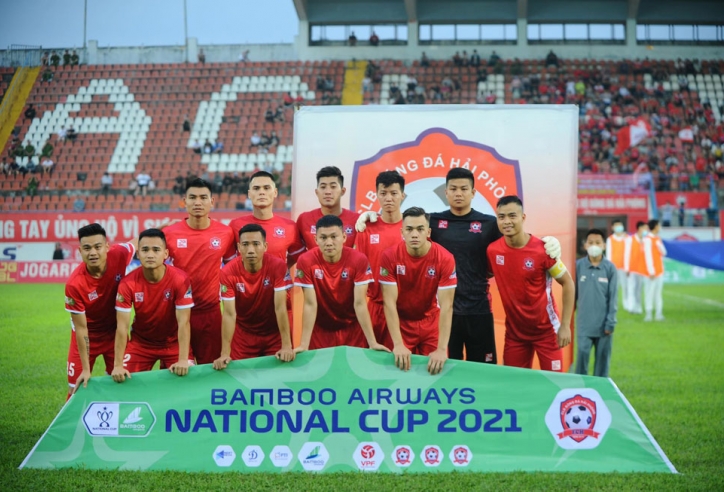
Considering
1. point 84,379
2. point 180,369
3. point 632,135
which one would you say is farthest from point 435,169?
point 632,135

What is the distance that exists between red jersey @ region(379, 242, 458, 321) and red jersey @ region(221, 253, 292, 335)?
674mm

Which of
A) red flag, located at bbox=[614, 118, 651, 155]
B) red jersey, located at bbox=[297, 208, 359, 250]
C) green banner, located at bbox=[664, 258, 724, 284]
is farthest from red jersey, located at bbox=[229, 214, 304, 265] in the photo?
red flag, located at bbox=[614, 118, 651, 155]

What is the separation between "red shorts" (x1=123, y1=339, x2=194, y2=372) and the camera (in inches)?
202

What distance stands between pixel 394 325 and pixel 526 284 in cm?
105

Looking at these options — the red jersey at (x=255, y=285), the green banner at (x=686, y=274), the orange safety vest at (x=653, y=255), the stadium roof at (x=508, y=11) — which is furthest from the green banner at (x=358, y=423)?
the stadium roof at (x=508, y=11)

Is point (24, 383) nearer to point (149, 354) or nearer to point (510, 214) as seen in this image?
point (149, 354)

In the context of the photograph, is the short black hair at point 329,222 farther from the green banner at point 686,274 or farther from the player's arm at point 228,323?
the green banner at point 686,274

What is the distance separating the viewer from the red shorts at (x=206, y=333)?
5.45m

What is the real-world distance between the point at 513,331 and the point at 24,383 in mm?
4756

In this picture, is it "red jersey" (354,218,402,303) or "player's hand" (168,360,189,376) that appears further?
"red jersey" (354,218,402,303)

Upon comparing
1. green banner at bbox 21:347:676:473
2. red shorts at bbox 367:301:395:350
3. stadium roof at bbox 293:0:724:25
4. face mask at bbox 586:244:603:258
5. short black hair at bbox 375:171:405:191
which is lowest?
green banner at bbox 21:347:676:473

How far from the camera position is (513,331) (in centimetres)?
527

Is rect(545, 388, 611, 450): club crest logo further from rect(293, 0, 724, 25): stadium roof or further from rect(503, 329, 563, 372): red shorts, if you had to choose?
rect(293, 0, 724, 25): stadium roof

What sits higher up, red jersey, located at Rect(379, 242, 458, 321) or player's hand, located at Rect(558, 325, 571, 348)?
red jersey, located at Rect(379, 242, 458, 321)
